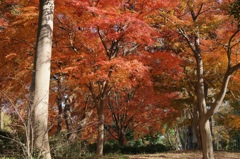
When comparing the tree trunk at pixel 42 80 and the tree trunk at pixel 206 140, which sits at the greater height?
the tree trunk at pixel 42 80

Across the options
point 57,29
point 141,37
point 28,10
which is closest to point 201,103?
point 141,37

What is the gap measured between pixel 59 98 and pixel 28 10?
266 inches

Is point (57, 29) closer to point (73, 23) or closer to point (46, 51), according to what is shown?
point (73, 23)

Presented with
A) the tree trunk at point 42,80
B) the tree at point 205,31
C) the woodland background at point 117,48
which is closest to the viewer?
the tree trunk at point 42,80

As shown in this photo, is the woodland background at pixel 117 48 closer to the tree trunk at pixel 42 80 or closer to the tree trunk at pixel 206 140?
the tree trunk at pixel 206 140

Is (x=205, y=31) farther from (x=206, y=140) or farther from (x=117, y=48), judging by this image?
(x=206, y=140)

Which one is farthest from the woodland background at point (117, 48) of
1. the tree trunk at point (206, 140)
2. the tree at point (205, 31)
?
the tree trunk at point (206, 140)

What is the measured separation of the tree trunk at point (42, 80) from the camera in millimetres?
6203

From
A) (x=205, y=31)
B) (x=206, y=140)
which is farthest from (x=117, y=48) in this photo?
(x=206, y=140)

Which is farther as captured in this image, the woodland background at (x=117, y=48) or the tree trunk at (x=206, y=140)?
the tree trunk at (x=206, y=140)

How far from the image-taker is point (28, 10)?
31.1ft

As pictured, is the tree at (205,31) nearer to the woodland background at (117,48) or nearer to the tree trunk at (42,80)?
the woodland background at (117,48)

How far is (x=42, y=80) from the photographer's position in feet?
21.6

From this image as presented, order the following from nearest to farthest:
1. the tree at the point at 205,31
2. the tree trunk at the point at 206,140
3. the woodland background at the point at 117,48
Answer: the woodland background at the point at 117,48, the tree at the point at 205,31, the tree trunk at the point at 206,140
